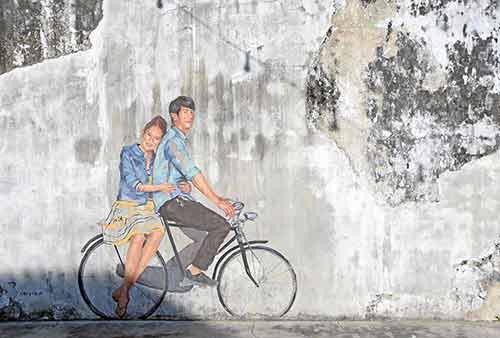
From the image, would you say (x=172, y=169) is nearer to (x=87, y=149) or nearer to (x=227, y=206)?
(x=227, y=206)

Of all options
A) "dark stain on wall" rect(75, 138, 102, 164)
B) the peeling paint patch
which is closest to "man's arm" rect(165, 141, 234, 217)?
"dark stain on wall" rect(75, 138, 102, 164)

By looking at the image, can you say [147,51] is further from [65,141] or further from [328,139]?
[328,139]

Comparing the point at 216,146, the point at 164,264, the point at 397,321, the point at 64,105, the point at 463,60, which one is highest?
the point at 463,60

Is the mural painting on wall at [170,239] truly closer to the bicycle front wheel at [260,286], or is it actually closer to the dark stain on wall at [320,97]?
the bicycle front wheel at [260,286]

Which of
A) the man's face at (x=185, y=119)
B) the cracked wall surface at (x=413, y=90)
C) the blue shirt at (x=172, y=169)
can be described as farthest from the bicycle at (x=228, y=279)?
the cracked wall surface at (x=413, y=90)

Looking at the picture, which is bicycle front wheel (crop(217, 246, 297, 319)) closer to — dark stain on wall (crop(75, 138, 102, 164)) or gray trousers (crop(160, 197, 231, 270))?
gray trousers (crop(160, 197, 231, 270))

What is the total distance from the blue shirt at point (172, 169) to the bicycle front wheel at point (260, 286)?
0.88m

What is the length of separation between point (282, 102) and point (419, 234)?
190 centimetres

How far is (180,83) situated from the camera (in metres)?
5.64

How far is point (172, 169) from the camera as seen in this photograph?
5.61 metres

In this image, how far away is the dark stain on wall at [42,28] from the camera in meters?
5.68

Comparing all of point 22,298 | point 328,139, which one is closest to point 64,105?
point 22,298

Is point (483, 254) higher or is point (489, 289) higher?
point (483, 254)

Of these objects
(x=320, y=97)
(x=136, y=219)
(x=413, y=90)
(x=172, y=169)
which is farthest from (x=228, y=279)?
(x=413, y=90)
